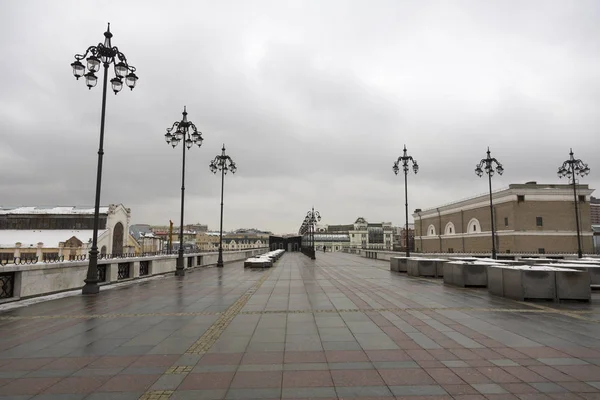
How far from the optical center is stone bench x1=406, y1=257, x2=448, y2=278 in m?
18.8

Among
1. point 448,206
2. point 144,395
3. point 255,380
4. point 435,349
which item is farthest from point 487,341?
point 448,206

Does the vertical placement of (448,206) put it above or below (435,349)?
above

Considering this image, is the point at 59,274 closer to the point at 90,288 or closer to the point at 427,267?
the point at 90,288

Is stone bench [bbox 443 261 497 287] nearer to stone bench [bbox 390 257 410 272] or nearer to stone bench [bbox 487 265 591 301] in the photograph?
stone bench [bbox 487 265 591 301]

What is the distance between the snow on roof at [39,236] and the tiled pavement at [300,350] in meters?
62.3

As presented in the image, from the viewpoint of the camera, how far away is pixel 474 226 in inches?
2477

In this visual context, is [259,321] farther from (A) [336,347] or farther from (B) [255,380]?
(B) [255,380]

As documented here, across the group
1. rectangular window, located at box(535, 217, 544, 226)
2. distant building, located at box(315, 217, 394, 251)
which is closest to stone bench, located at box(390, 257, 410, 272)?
rectangular window, located at box(535, 217, 544, 226)

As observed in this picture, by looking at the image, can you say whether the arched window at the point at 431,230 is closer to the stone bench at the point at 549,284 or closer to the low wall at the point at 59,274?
the low wall at the point at 59,274

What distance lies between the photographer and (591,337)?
6777 mm

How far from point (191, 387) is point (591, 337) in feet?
24.1

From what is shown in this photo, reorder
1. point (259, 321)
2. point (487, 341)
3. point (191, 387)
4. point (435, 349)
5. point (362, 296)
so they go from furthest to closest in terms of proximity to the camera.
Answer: point (362, 296), point (259, 321), point (487, 341), point (435, 349), point (191, 387)

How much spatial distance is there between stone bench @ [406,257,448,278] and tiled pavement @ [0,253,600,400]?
26.8 ft

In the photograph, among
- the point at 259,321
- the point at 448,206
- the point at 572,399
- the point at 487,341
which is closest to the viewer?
the point at 572,399
